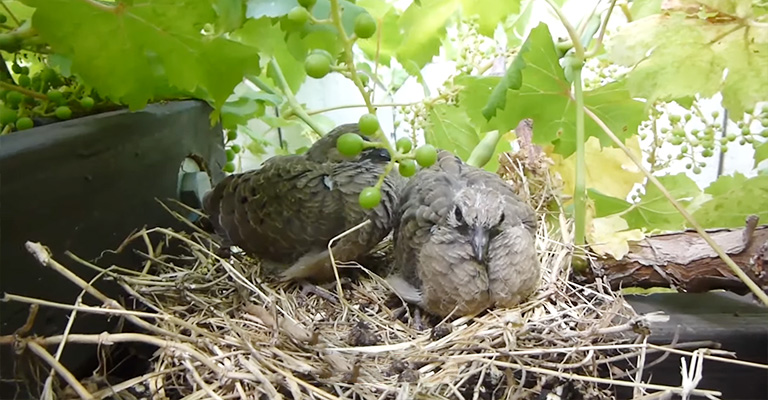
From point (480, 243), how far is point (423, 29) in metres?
0.38

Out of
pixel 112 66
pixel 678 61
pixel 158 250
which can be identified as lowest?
pixel 158 250

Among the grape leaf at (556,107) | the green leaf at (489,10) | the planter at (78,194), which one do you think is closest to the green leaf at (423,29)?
the green leaf at (489,10)

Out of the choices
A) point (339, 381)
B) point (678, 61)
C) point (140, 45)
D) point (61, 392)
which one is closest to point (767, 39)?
point (678, 61)

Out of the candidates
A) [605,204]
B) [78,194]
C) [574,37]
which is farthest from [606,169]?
[78,194]

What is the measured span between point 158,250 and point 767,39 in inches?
33.1

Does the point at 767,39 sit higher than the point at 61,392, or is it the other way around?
the point at 767,39

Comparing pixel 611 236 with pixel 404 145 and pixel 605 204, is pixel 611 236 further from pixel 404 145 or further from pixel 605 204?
pixel 404 145

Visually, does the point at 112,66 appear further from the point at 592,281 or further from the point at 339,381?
the point at 592,281

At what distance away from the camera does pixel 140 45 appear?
0.65 meters

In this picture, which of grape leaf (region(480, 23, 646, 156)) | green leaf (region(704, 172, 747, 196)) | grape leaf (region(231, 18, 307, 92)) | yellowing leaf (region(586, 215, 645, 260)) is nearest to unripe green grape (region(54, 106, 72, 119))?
grape leaf (region(231, 18, 307, 92))

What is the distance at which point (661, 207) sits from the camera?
0.94 meters

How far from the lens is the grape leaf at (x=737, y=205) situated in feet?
2.70

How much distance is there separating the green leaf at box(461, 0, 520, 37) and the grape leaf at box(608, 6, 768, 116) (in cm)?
26

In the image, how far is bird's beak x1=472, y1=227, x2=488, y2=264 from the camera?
0.76m
